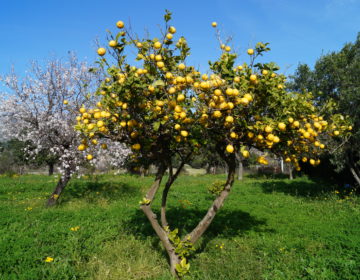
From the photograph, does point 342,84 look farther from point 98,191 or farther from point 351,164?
point 98,191

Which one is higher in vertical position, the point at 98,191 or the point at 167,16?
the point at 167,16

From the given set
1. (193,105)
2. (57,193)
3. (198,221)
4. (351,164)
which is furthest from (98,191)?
(351,164)

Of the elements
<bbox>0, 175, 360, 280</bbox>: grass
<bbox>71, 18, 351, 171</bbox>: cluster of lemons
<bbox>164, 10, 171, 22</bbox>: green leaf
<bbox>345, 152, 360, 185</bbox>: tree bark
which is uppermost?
<bbox>164, 10, 171, 22</bbox>: green leaf

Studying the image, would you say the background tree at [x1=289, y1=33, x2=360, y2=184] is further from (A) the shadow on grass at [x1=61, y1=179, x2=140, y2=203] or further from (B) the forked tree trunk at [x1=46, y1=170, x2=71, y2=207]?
(B) the forked tree trunk at [x1=46, y1=170, x2=71, y2=207]

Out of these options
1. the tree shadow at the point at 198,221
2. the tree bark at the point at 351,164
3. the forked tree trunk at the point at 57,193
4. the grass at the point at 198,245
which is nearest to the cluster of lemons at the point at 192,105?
the grass at the point at 198,245

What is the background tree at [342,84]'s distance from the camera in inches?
400

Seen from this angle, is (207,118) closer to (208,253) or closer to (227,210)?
(208,253)

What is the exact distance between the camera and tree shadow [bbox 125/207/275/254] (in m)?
6.25

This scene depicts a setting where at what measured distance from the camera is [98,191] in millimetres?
12055

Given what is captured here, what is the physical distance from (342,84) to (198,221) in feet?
26.5

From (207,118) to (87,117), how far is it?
5.67ft

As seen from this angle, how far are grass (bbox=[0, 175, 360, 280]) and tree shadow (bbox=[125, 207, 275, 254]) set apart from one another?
0.08 ft

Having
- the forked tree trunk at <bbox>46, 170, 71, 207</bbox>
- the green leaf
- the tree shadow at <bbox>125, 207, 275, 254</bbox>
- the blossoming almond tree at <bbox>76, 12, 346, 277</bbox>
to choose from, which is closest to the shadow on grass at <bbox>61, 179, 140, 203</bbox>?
the forked tree trunk at <bbox>46, 170, 71, 207</bbox>

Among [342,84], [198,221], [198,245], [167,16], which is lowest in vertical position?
[198,245]
